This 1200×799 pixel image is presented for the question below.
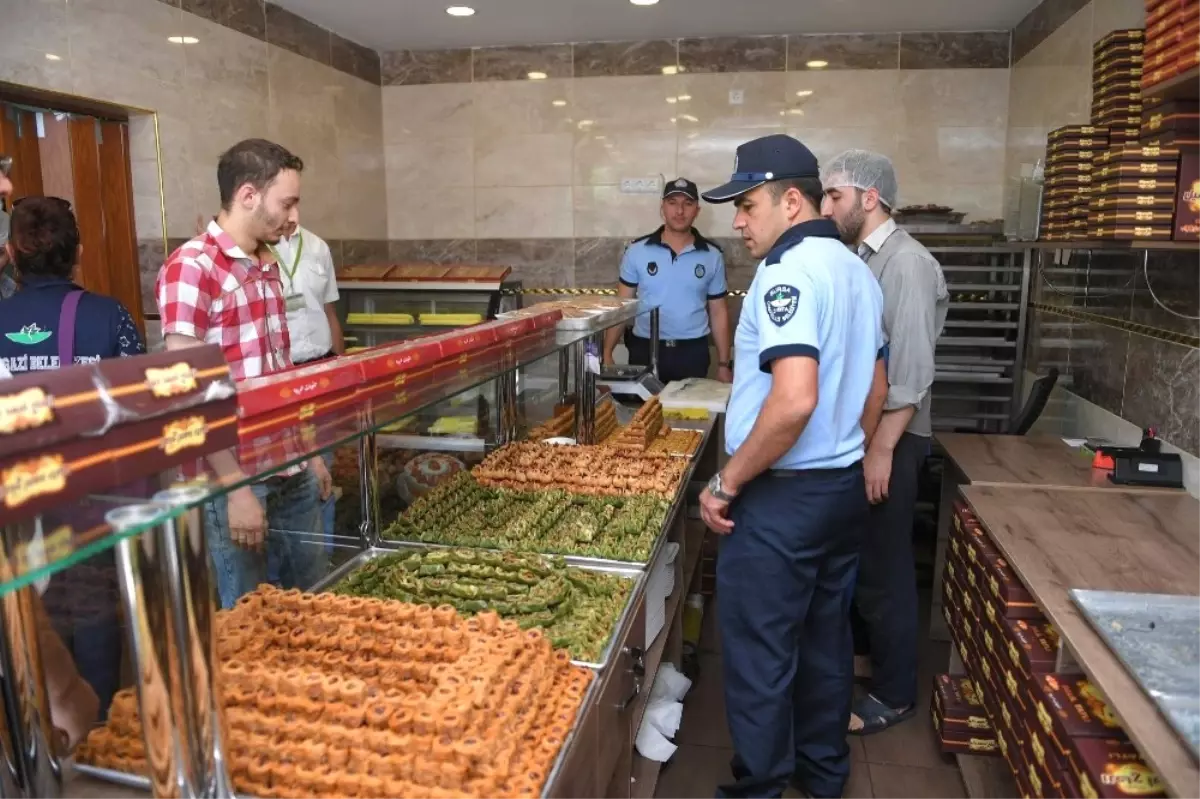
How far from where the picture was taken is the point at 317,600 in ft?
6.56

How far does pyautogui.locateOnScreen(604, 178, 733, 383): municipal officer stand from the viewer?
5.98 m

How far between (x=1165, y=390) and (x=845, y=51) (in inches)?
160

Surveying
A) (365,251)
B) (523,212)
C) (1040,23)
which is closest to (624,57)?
(523,212)

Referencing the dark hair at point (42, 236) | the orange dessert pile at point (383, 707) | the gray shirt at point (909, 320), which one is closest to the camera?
the orange dessert pile at point (383, 707)

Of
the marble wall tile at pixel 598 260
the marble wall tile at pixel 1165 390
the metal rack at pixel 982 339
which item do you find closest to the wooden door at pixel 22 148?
the marble wall tile at pixel 598 260

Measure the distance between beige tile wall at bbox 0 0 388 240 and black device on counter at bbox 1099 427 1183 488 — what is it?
4849 mm

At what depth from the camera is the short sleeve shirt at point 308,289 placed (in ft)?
14.6

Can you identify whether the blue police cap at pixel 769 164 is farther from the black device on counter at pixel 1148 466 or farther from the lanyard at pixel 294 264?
the lanyard at pixel 294 264

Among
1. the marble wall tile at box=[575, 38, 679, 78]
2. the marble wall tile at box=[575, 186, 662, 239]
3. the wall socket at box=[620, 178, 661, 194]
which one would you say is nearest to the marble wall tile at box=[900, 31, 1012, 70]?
the marble wall tile at box=[575, 38, 679, 78]

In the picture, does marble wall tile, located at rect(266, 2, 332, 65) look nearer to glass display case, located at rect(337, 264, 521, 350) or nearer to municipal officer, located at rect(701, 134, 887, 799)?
glass display case, located at rect(337, 264, 521, 350)

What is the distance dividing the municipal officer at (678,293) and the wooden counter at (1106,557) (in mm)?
2933

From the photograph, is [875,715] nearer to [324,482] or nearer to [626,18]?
[324,482]

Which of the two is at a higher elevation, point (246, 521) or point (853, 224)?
point (853, 224)

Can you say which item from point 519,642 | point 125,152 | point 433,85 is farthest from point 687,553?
point 433,85
